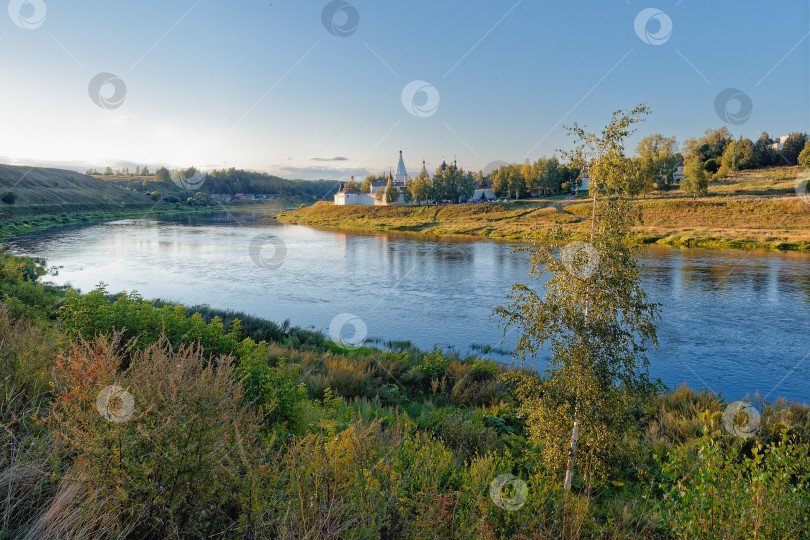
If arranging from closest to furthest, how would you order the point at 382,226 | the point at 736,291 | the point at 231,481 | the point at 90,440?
the point at 90,440, the point at 231,481, the point at 736,291, the point at 382,226

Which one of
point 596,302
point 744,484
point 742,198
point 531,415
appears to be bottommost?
point 531,415

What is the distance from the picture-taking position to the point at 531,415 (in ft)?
21.0

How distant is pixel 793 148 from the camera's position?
94.5 metres

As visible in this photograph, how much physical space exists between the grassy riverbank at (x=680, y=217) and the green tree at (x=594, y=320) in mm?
25049

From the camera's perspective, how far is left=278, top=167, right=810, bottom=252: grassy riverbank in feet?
151

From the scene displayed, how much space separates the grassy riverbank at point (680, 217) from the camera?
4616cm

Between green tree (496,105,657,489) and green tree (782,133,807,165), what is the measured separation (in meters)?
120

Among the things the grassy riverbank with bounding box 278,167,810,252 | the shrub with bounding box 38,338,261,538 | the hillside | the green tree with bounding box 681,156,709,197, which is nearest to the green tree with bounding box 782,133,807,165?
the grassy riverbank with bounding box 278,167,810,252

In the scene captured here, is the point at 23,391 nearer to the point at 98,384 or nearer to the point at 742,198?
the point at 98,384

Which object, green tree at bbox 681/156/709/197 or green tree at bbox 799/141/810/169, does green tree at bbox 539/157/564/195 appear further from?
green tree at bbox 799/141/810/169

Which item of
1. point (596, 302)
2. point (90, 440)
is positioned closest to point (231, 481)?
point (90, 440)

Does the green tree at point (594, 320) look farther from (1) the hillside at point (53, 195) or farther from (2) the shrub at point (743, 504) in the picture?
(1) the hillside at point (53, 195)

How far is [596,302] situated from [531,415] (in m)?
1.86

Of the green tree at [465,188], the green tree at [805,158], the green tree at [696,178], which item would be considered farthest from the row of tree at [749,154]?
the green tree at [465,188]
